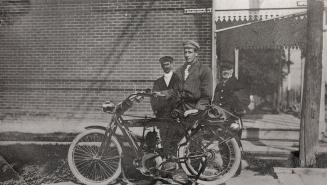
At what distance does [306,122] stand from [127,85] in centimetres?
468

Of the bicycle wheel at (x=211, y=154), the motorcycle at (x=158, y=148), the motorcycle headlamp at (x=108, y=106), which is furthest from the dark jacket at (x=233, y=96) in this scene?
the motorcycle headlamp at (x=108, y=106)

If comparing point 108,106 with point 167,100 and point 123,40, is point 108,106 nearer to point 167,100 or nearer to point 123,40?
point 167,100

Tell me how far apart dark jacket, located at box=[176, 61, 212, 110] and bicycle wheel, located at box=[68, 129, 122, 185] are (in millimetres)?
1118

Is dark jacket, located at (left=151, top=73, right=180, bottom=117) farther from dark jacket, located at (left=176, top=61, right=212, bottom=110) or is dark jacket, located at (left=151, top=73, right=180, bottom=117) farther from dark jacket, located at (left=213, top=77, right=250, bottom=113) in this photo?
dark jacket, located at (left=213, top=77, right=250, bottom=113)

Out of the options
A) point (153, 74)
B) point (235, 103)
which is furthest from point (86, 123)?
point (235, 103)

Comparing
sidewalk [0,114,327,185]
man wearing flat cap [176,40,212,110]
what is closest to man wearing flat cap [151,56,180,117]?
man wearing flat cap [176,40,212,110]

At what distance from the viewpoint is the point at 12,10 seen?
10.1 meters

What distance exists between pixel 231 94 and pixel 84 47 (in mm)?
4951

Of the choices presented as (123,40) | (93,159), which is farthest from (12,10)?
(93,159)

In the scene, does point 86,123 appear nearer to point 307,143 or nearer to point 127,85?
point 127,85

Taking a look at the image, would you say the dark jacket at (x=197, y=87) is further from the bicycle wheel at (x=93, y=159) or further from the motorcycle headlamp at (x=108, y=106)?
the bicycle wheel at (x=93, y=159)

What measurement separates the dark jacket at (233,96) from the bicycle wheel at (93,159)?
1.67m

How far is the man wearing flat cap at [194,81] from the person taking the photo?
17.9 ft

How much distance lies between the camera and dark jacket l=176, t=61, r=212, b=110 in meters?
5.47
